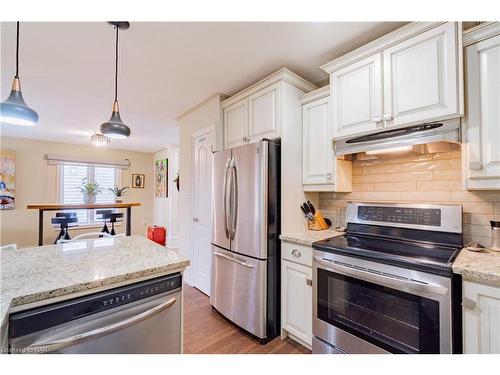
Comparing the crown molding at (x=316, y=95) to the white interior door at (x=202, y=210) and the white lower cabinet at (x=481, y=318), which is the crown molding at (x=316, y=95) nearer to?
the white interior door at (x=202, y=210)

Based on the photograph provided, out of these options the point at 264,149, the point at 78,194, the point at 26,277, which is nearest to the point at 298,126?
the point at 264,149

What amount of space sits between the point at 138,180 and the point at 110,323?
225 inches

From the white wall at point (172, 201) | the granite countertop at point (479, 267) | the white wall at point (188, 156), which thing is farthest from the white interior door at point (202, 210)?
the white wall at point (172, 201)

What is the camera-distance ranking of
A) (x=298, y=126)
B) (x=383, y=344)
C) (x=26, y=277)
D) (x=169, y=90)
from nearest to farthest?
(x=26, y=277) → (x=383, y=344) → (x=298, y=126) → (x=169, y=90)

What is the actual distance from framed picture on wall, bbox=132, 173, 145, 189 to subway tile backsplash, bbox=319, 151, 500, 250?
538cm

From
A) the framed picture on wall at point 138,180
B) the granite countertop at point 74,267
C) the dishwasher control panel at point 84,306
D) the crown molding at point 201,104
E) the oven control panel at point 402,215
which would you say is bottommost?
the dishwasher control panel at point 84,306

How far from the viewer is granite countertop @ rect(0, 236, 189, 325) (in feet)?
2.73

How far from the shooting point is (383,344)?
1313 millimetres

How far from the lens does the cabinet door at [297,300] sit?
1.72m

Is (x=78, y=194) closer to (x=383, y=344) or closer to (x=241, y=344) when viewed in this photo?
(x=241, y=344)

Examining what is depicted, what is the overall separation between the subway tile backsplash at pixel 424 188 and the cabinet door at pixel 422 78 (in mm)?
443

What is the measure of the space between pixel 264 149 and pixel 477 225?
4.98 ft

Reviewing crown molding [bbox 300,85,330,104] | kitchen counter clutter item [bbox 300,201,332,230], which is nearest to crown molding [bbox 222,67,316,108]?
crown molding [bbox 300,85,330,104]

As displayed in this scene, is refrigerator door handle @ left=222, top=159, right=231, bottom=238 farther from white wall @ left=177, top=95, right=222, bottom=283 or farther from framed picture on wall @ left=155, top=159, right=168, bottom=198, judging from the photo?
framed picture on wall @ left=155, top=159, right=168, bottom=198
